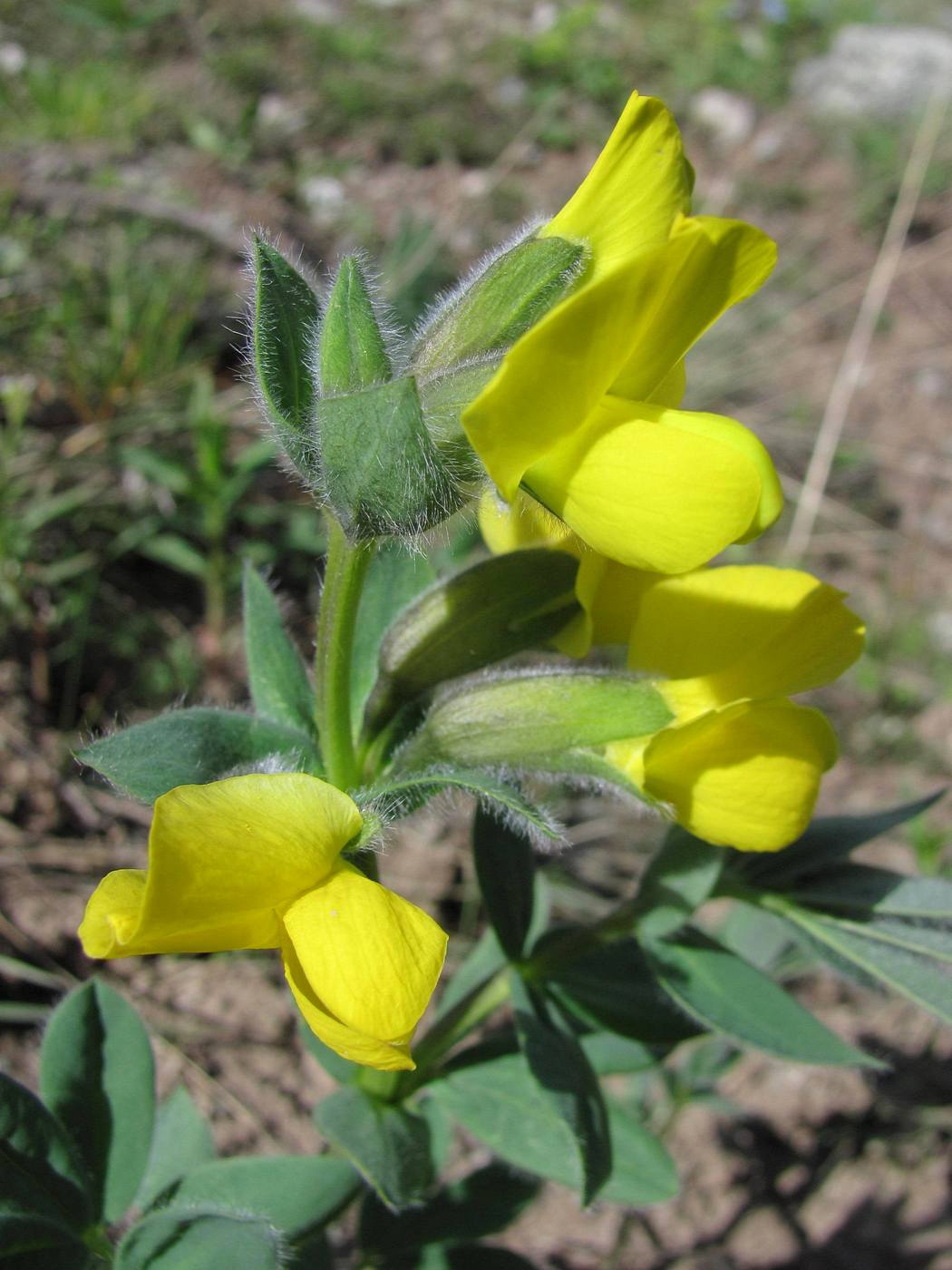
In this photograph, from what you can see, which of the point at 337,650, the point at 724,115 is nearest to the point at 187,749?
the point at 337,650

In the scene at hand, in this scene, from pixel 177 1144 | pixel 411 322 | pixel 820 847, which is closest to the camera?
pixel 820 847

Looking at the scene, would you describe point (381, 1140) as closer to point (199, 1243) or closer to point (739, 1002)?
point (199, 1243)

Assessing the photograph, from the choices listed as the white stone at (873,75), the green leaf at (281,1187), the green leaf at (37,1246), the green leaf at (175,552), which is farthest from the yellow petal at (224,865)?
the white stone at (873,75)

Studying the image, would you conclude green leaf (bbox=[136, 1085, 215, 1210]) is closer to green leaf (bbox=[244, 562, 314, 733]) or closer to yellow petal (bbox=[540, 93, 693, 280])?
green leaf (bbox=[244, 562, 314, 733])

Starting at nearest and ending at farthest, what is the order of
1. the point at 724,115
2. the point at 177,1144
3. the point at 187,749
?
the point at 187,749, the point at 177,1144, the point at 724,115

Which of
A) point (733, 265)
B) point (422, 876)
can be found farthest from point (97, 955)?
point (422, 876)

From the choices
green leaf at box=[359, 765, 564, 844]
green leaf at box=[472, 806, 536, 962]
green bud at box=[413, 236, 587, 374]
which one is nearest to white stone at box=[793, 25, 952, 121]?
green leaf at box=[472, 806, 536, 962]
